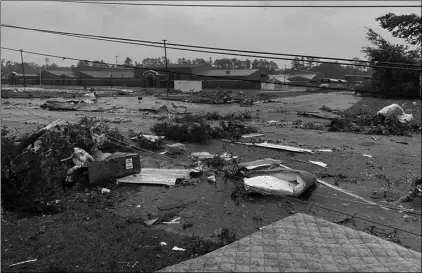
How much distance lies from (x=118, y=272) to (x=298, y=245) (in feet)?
6.55

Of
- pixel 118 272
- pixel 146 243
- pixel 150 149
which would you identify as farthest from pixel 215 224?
pixel 150 149

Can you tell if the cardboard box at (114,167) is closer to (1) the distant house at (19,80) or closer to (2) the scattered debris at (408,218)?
(2) the scattered debris at (408,218)

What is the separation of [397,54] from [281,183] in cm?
3789

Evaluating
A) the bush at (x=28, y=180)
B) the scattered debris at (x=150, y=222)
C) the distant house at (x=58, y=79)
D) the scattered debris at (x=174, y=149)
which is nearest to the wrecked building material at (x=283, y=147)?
the scattered debris at (x=174, y=149)

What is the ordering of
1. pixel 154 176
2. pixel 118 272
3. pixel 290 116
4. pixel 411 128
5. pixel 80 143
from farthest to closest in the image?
pixel 290 116
pixel 411 128
pixel 80 143
pixel 154 176
pixel 118 272

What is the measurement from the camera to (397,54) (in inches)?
1486

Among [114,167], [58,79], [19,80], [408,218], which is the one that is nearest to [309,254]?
[408,218]

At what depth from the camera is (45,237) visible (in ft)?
14.6

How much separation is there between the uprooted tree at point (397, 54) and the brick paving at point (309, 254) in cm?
3445

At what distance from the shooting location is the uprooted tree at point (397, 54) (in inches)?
1353

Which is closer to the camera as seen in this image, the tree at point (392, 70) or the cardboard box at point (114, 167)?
the cardboard box at point (114, 167)

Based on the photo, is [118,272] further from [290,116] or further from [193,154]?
[290,116]


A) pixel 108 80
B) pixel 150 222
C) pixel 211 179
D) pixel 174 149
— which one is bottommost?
pixel 150 222

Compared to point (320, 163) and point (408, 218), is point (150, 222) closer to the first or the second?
point (408, 218)
